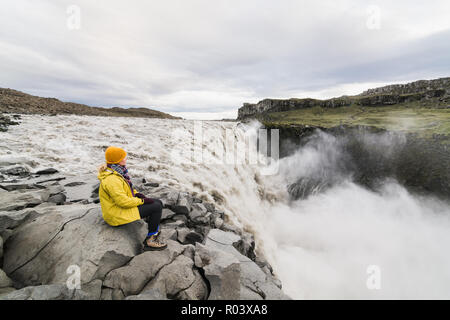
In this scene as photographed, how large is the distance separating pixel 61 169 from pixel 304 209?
2557 centimetres

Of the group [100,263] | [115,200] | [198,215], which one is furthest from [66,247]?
[198,215]

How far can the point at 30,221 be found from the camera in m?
4.88

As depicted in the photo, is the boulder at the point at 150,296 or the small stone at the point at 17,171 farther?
the small stone at the point at 17,171

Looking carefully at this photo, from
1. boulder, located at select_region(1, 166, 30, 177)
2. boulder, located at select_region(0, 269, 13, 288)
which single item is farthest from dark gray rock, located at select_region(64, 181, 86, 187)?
boulder, located at select_region(0, 269, 13, 288)

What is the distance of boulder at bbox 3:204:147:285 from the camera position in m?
4.02

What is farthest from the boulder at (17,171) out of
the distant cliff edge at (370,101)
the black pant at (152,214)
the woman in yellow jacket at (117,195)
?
the distant cliff edge at (370,101)

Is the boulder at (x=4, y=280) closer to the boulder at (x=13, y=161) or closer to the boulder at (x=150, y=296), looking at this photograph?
the boulder at (x=150, y=296)

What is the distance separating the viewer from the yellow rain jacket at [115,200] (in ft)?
14.2

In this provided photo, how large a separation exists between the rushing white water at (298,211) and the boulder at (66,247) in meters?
5.84

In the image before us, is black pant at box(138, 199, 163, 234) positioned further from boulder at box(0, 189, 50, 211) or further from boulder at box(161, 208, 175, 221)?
boulder at box(0, 189, 50, 211)

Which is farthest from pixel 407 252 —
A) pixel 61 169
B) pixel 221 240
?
pixel 61 169

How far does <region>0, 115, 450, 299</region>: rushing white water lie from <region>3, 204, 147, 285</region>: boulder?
5.84 meters

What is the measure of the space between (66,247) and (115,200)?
1561 millimetres

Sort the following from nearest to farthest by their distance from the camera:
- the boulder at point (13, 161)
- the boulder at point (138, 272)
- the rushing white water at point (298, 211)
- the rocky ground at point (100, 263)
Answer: the rocky ground at point (100, 263) < the boulder at point (138, 272) < the boulder at point (13, 161) < the rushing white water at point (298, 211)
